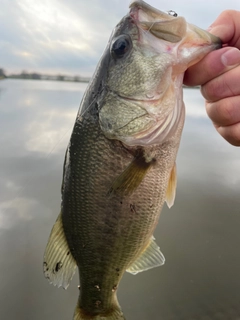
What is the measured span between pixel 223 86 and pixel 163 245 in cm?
311

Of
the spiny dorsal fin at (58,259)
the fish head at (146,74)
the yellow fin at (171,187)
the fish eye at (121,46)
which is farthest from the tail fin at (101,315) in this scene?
the fish eye at (121,46)

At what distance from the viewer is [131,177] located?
140 centimetres

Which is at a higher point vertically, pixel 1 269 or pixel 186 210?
pixel 186 210

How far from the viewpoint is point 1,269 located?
359 centimetres

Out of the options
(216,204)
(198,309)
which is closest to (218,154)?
(216,204)

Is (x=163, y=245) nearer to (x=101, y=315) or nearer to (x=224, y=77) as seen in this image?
(x=101, y=315)

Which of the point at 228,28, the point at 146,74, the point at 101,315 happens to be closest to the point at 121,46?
the point at 146,74

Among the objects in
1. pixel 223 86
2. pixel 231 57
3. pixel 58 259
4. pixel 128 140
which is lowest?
pixel 58 259

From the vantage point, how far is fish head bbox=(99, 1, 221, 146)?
1.29 m

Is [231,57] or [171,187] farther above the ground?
[231,57]

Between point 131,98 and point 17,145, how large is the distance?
718 centimetres

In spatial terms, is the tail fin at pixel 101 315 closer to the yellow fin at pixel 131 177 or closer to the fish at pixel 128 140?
the fish at pixel 128 140

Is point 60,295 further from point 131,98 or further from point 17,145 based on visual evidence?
point 17,145

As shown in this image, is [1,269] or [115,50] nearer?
[115,50]
